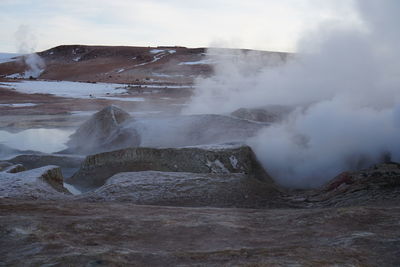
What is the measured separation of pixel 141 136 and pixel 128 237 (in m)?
5.21

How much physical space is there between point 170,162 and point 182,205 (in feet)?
5.12

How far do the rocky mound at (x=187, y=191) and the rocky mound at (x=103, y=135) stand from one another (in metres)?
2.83

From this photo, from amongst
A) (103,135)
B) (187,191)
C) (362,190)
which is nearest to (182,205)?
(187,191)

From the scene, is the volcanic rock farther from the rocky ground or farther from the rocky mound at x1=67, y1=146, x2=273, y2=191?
the rocky mound at x1=67, y1=146, x2=273, y2=191

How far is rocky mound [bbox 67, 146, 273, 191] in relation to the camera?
6293 millimetres

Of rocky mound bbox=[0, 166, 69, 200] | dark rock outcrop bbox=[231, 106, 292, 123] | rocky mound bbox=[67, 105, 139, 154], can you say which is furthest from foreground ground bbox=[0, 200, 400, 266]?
dark rock outcrop bbox=[231, 106, 292, 123]

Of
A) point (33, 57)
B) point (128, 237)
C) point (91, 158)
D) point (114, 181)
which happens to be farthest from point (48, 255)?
point (33, 57)

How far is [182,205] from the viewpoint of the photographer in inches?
189

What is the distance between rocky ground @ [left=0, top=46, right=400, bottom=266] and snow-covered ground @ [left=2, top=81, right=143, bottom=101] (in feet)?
31.7

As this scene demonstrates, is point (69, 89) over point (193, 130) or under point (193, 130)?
over

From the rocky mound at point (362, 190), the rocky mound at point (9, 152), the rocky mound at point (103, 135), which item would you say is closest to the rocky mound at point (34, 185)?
the rocky mound at point (103, 135)

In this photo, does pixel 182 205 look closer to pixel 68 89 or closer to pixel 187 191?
pixel 187 191

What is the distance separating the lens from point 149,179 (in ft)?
17.7

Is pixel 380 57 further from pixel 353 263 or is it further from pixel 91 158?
pixel 353 263
